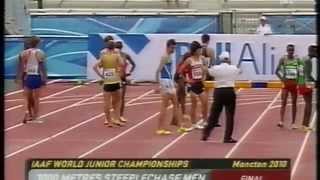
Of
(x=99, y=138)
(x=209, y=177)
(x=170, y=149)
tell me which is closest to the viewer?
(x=209, y=177)

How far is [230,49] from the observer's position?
66.3 feet

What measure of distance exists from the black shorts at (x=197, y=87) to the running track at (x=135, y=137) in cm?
64

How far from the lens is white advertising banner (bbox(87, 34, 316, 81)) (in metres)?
19.9

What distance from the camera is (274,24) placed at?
24203 mm

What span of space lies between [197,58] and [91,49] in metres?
8.26

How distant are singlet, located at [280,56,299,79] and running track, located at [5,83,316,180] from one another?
2.84 ft

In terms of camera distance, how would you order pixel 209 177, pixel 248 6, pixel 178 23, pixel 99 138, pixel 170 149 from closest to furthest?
1. pixel 209 177
2. pixel 170 149
3. pixel 99 138
4. pixel 178 23
5. pixel 248 6

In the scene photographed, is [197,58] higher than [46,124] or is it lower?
higher

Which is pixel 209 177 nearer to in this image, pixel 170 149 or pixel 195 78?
pixel 170 149

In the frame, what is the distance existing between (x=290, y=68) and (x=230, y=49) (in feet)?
23.2

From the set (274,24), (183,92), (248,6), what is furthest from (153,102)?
(248,6)

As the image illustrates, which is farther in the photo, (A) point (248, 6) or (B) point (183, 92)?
(A) point (248, 6)

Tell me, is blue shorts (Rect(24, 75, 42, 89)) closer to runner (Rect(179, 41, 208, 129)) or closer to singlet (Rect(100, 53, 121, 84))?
singlet (Rect(100, 53, 121, 84))

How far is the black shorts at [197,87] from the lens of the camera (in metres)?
12.8
